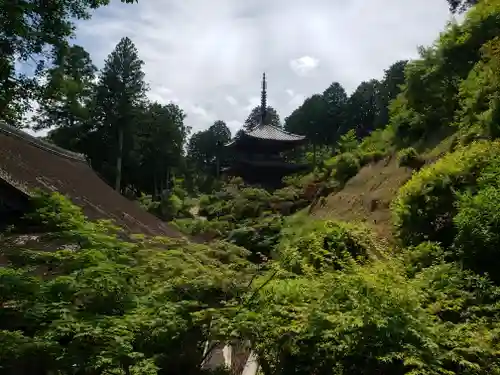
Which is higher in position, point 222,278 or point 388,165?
point 388,165

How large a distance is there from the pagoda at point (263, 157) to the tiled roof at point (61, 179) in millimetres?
18577

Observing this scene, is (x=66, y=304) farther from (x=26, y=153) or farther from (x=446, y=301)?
(x=26, y=153)

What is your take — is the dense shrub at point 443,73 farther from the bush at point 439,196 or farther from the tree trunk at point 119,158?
the tree trunk at point 119,158

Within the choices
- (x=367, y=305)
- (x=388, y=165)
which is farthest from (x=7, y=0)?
(x=388, y=165)

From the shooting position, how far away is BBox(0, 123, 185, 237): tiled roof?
808 cm

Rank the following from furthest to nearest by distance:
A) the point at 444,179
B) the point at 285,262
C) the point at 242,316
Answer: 1. the point at 444,179
2. the point at 285,262
3. the point at 242,316

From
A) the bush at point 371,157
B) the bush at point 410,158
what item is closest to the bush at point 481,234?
the bush at point 410,158

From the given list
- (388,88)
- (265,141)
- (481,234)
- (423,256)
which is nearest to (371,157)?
(423,256)

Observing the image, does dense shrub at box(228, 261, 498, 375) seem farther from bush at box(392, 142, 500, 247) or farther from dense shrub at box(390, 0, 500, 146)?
dense shrub at box(390, 0, 500, 146)

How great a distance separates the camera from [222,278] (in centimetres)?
543

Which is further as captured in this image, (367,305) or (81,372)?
(367,305)

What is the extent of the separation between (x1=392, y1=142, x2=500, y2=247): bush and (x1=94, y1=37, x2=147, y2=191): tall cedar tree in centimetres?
3032

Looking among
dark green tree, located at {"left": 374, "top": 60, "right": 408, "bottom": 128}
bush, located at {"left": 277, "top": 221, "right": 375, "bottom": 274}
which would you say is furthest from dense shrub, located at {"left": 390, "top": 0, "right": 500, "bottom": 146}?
dark green tree, located at {"left": 374, "top": 60, "right": 408, "bottom": 128}

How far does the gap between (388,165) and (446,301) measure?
8.54 meters
